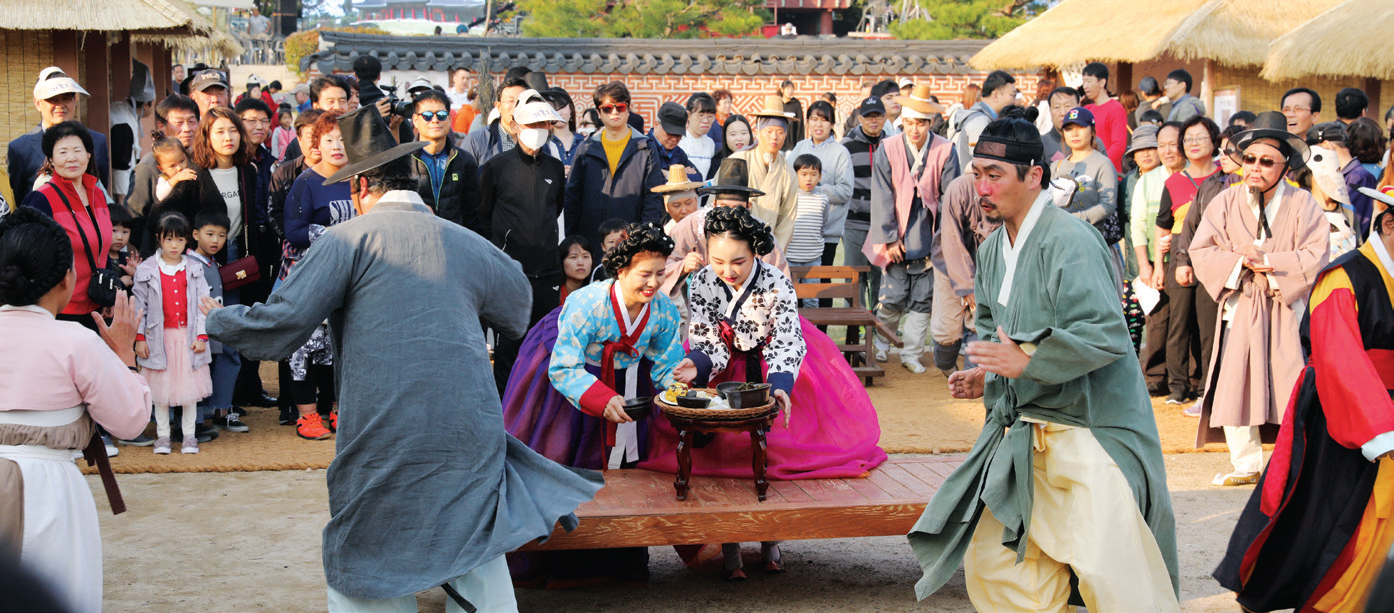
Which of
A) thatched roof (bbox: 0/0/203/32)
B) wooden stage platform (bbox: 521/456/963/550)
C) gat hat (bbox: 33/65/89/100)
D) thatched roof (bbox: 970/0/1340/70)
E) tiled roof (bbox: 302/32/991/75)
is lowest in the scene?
wooden stage platform (bbox: 521/456/963/550)

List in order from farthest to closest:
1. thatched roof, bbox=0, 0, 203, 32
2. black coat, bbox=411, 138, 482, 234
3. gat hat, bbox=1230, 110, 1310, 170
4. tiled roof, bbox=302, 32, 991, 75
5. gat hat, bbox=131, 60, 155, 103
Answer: tiled roof, bbox=302, 32, 991, 75
gat hat, bbox=131, 60, 155, 103
thatched roof, bbox=0, 0, 203, 32
black coat, bbox=411, 138, 482, 234
gat hat, bbox=1230, 110, 1310, 170

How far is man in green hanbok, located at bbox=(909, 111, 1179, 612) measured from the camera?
3.06m

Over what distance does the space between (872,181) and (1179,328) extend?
7.28 feet

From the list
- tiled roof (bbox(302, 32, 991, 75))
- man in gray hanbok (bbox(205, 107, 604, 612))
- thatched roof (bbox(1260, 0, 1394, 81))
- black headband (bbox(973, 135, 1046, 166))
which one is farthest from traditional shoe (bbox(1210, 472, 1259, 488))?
tiled roof (bbox(302, 32, 991, 75))

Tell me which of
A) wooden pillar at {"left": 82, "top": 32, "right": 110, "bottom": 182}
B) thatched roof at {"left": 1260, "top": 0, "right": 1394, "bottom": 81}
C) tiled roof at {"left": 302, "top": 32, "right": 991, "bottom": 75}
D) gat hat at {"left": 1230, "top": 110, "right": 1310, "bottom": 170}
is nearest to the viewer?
gat hat at {"left": 1230, "top": 110, "right": 1310, "bottom": 170}

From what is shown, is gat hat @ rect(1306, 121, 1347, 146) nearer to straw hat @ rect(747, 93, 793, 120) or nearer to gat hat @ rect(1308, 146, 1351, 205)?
gat hat @ rect(1308, 146, 1351, 205)

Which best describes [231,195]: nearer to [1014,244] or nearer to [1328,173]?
[1014,244]

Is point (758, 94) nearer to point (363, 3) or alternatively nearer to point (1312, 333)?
point (1312, 333)

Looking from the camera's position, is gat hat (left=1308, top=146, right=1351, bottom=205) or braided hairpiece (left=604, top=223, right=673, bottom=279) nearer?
braided hairpiece (left=604, top=223, right=673, bottom=279)

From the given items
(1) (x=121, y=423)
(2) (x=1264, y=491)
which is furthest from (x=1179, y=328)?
(1) (x=121, y=423)

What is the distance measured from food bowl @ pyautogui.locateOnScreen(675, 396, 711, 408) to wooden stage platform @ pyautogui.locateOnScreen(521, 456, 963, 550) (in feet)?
1.03

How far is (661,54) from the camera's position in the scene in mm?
17312

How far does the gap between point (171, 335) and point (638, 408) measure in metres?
3.14

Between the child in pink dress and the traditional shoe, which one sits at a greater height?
the child in pink dress
